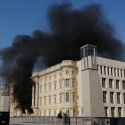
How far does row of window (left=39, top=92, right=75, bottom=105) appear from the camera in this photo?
7594 cm

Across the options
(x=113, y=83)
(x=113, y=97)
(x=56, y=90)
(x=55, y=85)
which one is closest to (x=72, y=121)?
(x=113, y=97)

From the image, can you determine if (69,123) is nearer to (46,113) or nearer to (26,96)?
(46,113)

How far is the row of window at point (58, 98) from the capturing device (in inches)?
2990

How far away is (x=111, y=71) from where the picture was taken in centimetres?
7894

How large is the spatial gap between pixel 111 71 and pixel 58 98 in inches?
639

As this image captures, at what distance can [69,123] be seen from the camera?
26.4 metres

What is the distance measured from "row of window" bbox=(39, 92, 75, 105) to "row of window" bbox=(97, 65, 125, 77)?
9841 mm

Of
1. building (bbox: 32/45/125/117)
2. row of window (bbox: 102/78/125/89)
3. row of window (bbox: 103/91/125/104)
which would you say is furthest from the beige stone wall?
row of window (bbox: 103/91/125/104)

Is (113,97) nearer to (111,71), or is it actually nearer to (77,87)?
(111,71)

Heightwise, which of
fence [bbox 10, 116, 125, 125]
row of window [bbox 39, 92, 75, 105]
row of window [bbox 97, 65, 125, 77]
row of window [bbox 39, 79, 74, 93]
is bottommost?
fence [bbox 10, 116, 125, 125]

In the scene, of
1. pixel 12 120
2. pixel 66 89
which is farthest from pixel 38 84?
pixel 12 120

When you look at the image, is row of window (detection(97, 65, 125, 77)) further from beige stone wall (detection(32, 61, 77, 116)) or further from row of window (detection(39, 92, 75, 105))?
row of window (detection(39, 92, 75, 105))

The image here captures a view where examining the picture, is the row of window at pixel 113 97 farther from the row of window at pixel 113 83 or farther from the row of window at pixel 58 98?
the row of window at pixel 58 98

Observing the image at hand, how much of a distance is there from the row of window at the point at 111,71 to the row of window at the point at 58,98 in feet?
32.3
